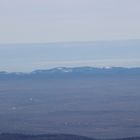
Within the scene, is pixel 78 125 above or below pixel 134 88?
below

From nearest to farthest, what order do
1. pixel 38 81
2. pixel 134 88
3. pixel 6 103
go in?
pixel 6 103 < pixel 134 88 < pixel 38 81

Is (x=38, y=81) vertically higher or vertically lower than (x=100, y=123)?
higher

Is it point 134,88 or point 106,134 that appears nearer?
point 106,134

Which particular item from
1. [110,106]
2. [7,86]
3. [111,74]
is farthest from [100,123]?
[111,74]

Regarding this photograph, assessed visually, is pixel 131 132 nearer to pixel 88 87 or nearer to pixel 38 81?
pixel 88 87

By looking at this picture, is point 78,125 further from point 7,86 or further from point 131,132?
point 7,86

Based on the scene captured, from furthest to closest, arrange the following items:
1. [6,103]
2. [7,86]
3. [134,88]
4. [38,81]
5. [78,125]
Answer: [38,81] → [7,86] → [134,88] → [6,103] → [78,125]

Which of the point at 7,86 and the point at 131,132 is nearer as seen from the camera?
the point at 131,132

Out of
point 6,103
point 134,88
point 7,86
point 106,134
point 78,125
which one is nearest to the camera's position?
point 106,134

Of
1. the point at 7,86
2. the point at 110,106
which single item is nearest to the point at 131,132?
the point at 110,106
